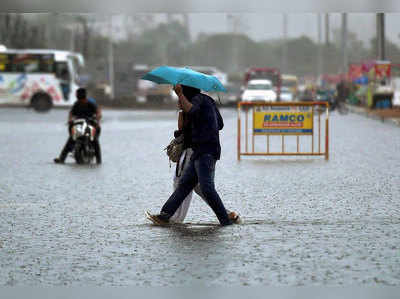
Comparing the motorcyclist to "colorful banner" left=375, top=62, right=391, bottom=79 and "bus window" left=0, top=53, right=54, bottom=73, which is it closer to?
"colorful banner" left=375, top=62, right=391, bottom=79

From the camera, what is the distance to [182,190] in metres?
9.80

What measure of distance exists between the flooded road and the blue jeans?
215 millimetres

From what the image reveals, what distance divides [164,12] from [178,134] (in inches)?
166

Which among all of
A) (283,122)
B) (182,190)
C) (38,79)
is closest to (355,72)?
(38,79)

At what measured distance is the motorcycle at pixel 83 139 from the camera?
1797 cm

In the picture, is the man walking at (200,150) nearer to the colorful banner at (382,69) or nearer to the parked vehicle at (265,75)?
the colorful banner at (382,69)

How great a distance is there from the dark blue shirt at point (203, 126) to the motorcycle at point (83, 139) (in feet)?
27.8

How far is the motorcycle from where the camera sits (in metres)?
18.0

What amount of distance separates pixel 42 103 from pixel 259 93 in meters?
10.7

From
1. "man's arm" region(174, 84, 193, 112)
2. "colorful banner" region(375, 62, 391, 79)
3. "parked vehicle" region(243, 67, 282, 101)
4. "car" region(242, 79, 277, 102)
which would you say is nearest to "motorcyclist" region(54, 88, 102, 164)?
"man's arm" region(174, 84, 193, 112)

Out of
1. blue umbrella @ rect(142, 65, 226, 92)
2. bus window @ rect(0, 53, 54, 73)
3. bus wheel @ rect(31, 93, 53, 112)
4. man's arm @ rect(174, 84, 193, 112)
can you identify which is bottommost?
bus wheel @ rect(31, 93, 53, 112)

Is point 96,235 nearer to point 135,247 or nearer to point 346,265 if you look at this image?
point 135,247

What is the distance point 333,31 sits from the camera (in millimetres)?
174500

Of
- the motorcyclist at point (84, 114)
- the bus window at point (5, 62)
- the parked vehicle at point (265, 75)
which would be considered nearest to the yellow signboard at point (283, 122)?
the motorcyclist at point (84, 114)
